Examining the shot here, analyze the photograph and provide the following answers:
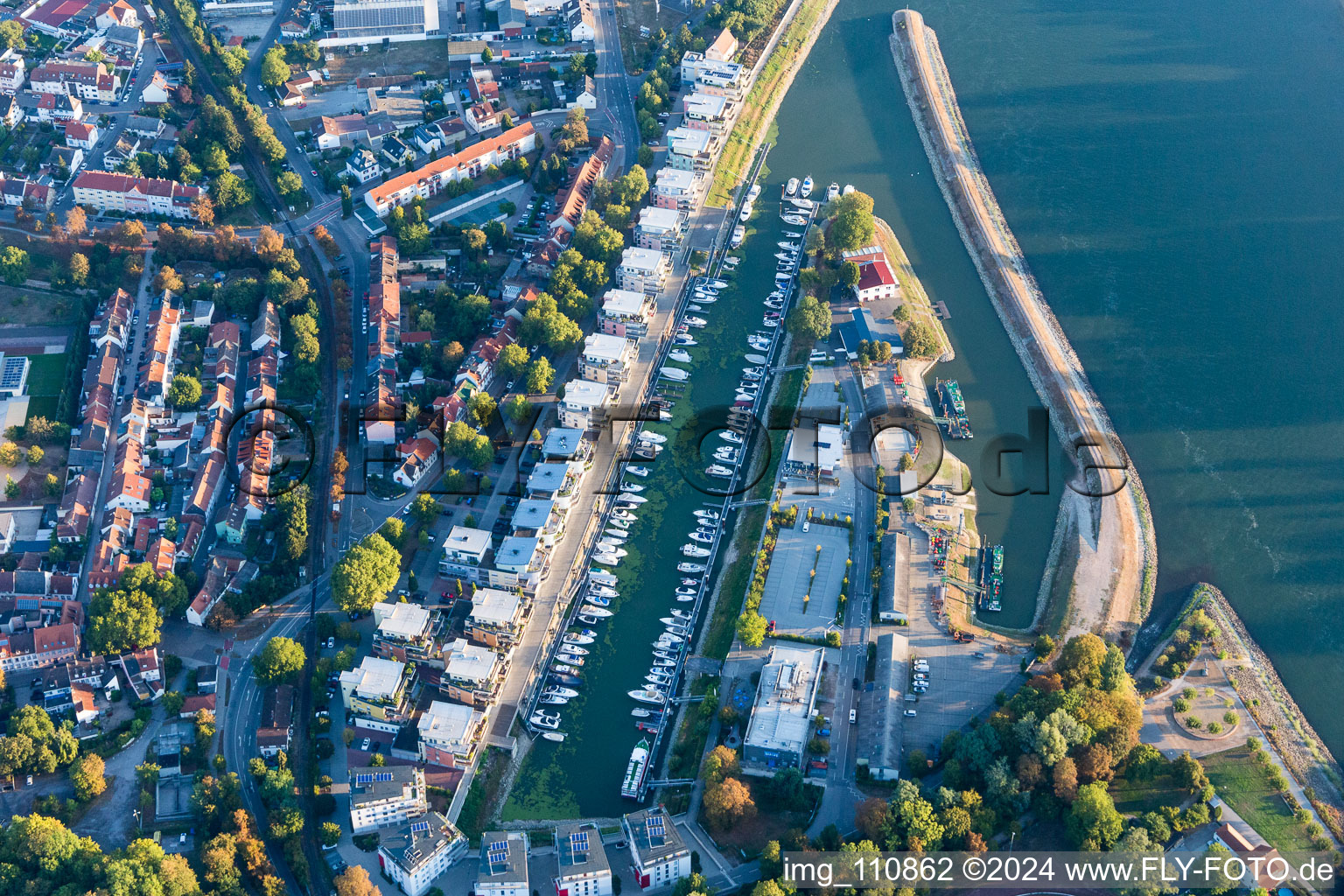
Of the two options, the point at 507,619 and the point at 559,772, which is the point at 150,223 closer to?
the point at 507,619

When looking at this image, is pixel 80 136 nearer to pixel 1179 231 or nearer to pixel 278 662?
pixel 278 662

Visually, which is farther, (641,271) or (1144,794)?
(641,271)

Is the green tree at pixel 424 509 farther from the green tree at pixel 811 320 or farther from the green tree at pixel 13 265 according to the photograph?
the green tree at pixel 13 265

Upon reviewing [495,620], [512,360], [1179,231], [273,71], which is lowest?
[495,620]

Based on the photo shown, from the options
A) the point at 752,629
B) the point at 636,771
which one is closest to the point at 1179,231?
the point at 752,629

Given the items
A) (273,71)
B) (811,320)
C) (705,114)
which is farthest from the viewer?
(273,71)

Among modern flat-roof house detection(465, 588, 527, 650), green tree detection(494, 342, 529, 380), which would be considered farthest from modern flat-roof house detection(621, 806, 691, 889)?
green tree detection(494, 342, 529, 380)

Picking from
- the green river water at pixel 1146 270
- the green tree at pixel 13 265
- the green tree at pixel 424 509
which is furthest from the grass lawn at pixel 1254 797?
the green tree at pixel 13 265
